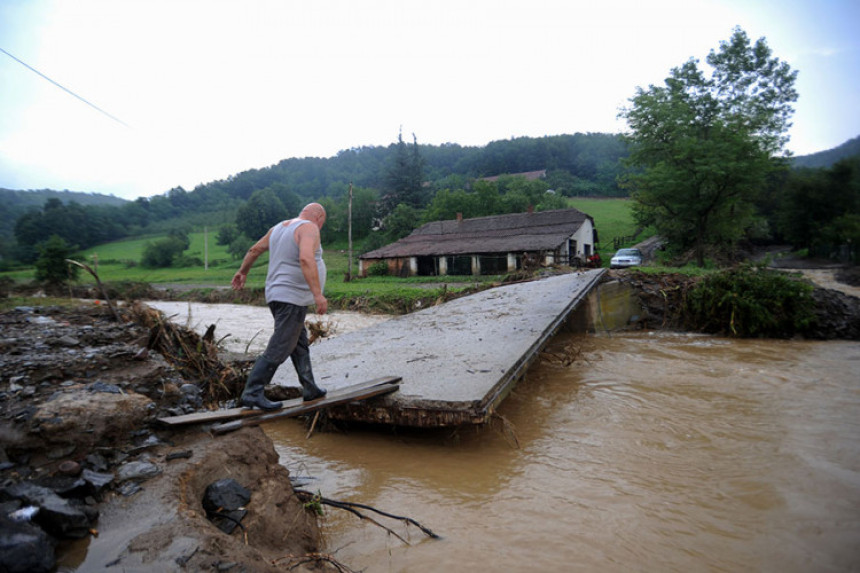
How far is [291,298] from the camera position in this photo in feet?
11.0

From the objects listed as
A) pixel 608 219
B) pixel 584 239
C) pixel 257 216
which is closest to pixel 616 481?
pixel 584 239

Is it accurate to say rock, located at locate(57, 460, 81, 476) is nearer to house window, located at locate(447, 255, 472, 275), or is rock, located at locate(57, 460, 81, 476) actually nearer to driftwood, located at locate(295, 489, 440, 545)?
driftwood, located at locate(295, 489, 440, 545)

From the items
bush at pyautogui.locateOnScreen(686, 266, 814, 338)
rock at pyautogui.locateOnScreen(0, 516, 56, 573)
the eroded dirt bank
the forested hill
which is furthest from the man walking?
the forested hill

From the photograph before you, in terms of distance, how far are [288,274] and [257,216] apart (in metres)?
59.4

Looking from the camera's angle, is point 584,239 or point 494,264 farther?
point 584,239

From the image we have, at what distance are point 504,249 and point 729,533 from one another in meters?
23.9

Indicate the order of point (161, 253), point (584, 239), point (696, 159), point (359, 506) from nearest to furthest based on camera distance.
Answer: point (359, 506), point (696, 159), point (584, 239), point (161, 253)

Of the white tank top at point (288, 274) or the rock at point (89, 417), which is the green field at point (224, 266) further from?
the rock at point (89, 417)

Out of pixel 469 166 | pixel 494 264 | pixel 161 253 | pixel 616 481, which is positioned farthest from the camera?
pixel 469 166

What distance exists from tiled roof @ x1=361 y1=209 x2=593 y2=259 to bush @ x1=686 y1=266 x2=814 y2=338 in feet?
46.7

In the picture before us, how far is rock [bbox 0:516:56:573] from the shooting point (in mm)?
1642

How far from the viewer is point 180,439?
2820mm

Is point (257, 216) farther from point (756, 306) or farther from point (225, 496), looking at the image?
point (225, 496)

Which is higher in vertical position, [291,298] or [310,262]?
[310,262]
